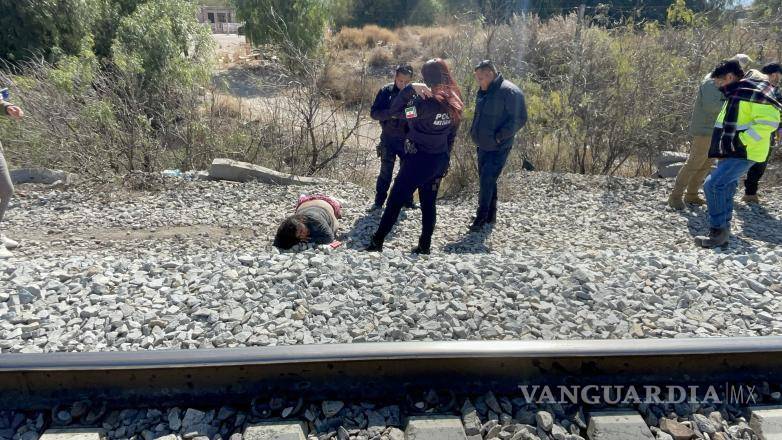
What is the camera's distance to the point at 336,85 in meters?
15.4

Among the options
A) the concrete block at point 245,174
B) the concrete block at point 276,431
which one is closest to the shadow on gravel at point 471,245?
the concrete block at point 245,174

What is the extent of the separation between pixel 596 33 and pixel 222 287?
10196 millimetres

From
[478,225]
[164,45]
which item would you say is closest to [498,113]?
[478,225]

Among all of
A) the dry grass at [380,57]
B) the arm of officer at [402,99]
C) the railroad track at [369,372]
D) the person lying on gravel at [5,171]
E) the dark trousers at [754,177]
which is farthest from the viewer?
the dry grass at [380,57]

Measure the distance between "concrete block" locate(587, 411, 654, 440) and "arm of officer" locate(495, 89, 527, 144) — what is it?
3890 mm

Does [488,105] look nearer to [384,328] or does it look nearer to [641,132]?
[384,328]

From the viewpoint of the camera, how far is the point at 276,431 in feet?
8.13

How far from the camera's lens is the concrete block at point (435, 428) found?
2.48 metres

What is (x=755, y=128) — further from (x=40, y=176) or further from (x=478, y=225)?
(x=40, y=176)

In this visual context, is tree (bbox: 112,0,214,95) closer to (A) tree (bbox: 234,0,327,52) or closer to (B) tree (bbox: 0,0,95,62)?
(B) tree (bbox: 0,0,95,62)

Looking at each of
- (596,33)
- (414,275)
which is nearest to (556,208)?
(414,275)

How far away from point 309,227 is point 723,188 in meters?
4.55
